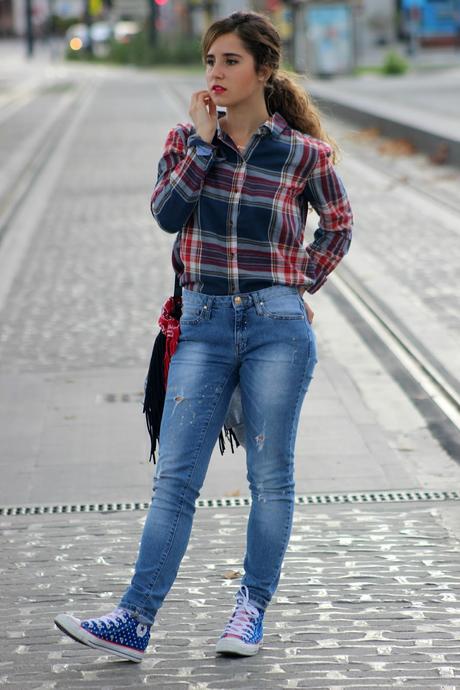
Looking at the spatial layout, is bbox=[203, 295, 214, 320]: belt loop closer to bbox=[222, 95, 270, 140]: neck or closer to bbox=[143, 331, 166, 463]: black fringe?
bbox=[143, 331, 166, 463]: black fringe

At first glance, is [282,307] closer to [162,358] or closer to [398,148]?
[162,358]

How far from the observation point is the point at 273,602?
4449 mm

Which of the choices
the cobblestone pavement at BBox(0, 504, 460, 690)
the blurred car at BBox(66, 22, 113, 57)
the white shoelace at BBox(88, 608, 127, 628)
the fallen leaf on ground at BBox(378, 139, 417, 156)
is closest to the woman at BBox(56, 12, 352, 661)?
the white shoelace at BBox(88, 608, 127, 628)

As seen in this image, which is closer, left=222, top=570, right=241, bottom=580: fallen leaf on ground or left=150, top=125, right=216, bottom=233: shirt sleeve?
left=150, top=125, right=216, bottom=233: shirt sleeve

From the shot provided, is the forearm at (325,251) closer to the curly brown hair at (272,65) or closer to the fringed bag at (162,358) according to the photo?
the curly brown hair at (272,65)

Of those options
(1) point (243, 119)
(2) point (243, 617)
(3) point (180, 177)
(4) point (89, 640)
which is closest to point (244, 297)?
(3) point (180, 177)

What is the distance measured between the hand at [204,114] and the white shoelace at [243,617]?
1234mm

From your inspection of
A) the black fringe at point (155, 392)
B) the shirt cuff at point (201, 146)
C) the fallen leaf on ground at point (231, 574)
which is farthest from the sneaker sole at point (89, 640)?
the shirt cuff at point (201, 146)

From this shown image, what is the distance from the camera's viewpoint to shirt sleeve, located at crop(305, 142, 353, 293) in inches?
156

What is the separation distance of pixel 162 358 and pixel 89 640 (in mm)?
779

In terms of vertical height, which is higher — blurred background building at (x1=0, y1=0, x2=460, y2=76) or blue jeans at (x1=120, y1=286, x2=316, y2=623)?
blue jeans at (x1=120, y1=286, x2=316, y2=623)

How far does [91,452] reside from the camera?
6336 millimetres

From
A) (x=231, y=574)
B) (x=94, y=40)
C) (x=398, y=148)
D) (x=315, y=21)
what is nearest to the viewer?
(x=231, y=574)

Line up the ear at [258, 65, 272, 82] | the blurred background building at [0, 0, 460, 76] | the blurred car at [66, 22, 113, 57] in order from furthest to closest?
the blurred car at [66, 22, 113, 57]
the blurred background building at [0, 0, 460, 76]
the ear at [258, 65, 272, 82]
